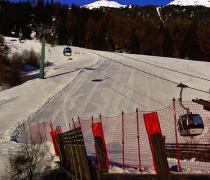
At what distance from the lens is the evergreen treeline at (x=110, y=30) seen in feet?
422

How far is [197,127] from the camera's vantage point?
23.8 meters

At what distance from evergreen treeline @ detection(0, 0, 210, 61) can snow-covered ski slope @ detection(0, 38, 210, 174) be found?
50.7 metres

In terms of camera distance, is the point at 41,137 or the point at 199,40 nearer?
the point at 41,137

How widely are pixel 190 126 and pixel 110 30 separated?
133016 mm

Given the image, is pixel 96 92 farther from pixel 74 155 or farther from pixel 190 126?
Result: pixel 74 155

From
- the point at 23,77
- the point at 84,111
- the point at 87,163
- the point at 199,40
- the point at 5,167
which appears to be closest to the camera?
the point at 87,163

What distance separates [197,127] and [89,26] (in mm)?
138568

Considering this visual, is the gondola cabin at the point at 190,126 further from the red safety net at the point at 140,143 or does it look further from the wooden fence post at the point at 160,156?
the wooden fence post at the point at 160,156

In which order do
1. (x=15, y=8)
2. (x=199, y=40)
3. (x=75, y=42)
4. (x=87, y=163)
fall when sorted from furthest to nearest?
(x=15, y=8)
(x=75, y=42)
(x=199, y=40)
(x=87, y=163)

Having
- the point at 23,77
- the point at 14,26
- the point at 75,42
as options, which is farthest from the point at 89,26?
the point at 23,77

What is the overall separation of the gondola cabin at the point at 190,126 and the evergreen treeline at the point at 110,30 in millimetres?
97344

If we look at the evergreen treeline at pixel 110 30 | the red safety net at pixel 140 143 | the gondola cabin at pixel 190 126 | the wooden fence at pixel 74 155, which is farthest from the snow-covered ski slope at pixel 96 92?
the evergreen treeline at pixel 110 30

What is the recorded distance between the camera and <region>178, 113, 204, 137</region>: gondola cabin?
23781 millimetres

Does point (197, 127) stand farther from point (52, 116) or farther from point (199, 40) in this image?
point (199, 40)
